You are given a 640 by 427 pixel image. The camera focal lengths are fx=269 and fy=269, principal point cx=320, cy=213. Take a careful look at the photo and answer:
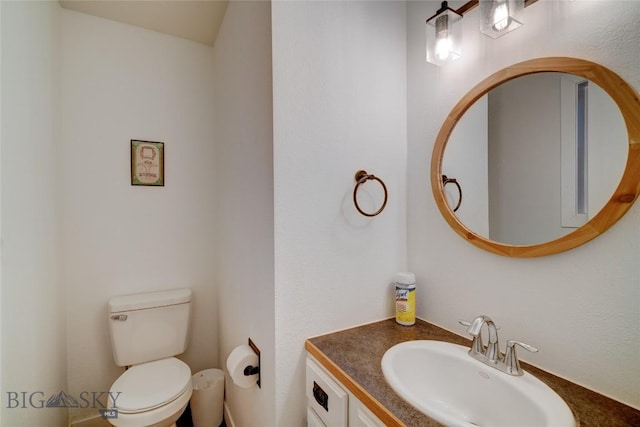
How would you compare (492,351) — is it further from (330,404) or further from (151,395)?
(151,395)

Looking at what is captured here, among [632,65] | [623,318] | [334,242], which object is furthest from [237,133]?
[623,318]

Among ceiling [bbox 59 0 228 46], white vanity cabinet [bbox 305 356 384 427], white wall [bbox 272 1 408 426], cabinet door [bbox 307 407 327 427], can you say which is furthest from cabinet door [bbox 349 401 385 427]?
ceiling [bbox 59 0 228 46]

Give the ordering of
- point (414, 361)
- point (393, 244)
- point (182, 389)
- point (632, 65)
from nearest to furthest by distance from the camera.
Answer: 1. point (632, 65)
2. point (414, 361)
3. point (393, 244)
4. point (182, 389)

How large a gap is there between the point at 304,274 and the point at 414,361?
497 millimetres

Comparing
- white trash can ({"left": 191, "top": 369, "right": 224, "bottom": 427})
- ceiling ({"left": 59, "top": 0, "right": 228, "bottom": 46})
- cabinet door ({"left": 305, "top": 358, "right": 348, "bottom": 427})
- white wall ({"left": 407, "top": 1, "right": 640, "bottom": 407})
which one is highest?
ceiling ({"left": 59, "top": 0, "right": 228, "bottom": 46})

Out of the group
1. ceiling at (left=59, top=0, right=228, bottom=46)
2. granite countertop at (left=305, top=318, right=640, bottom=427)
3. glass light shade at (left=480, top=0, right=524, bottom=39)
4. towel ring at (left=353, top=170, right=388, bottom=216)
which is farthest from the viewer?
ceiling at (left=59, top=0, right=228, bottom=46)

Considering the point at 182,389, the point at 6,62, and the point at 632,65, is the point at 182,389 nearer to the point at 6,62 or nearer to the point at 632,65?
the point at 6,62

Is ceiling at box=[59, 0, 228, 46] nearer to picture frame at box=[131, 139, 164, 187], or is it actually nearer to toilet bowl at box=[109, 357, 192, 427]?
picture frame at box=[131, 139, 164, 187]

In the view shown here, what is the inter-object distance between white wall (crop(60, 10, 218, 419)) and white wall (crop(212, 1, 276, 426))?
19 cm

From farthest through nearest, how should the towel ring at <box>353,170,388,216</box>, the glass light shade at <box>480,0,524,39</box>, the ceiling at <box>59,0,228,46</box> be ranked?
the ceiling at <box>59,0,228,46</box>, the towel ring at <box>353,170,388,216</box>, the glass light shade at <box>480,0,524,39</box>

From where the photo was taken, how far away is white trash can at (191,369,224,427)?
5.40 feet

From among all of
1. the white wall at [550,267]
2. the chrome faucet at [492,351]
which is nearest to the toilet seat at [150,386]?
the white wall at [550,267]

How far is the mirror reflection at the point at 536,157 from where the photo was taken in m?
0.75

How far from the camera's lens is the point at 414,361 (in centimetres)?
95
